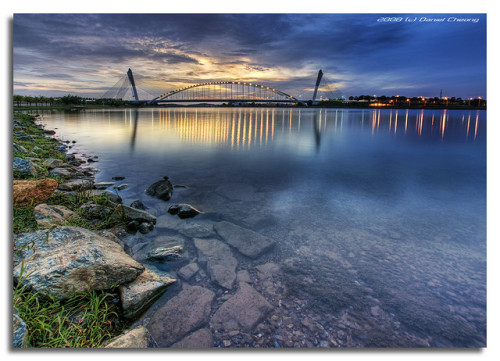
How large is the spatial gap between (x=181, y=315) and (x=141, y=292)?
0.49 meters

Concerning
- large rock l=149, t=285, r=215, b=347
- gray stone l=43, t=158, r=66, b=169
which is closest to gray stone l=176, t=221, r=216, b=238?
large rock l=149, t=285, r=215, b=347

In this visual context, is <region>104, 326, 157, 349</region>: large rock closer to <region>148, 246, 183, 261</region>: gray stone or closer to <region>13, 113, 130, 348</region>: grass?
<region>13, 113, 130, 348</region>: grass

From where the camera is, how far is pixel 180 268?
3475 mm

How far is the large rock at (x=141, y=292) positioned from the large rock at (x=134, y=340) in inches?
14.0

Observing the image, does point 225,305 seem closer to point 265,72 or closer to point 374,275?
point 374,275

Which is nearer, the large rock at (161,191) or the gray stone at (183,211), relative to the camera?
the gray stone at (183,211)

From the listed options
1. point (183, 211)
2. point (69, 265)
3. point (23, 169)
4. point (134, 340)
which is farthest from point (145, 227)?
point (23, 169)

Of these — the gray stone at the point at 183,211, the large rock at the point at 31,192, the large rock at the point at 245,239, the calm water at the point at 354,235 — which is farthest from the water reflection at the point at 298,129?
the large rock at the point at 31,192

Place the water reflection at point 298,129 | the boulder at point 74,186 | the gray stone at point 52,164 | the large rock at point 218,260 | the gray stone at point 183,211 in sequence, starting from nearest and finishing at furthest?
the large rock at point 218,260 → the gray stone at point 183,211 → the boulder at point 74,186 → the gray stone at point 52,164 → the water reflection at point 298,129

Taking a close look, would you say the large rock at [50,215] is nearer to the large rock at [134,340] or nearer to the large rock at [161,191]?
the large rock at [161,191]

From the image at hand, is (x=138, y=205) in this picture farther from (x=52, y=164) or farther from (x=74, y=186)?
(x=52, y=164)

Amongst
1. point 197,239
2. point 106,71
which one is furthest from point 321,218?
point 106,71

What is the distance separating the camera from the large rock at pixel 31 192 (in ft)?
13.3

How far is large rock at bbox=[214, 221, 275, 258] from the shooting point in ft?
12.8
